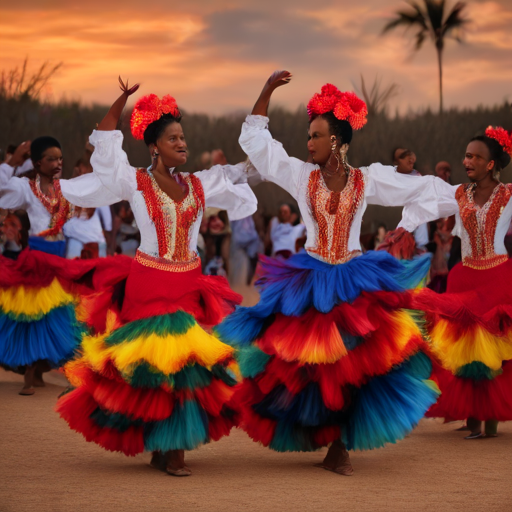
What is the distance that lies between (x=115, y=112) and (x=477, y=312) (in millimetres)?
3080

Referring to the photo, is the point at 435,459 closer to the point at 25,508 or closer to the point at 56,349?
the point at 25,508

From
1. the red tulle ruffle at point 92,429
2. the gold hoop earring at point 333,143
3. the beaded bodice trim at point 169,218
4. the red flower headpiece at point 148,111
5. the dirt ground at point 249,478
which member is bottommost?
the dirt ground at point 249,478

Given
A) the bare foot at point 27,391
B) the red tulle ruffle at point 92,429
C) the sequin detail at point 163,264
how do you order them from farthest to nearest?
the bare foot at point 27,391
the sequin detail at point 163,264
the red tulle ruffle at point 92,429

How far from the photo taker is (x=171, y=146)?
248 inches

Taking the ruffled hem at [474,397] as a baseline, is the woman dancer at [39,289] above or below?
above

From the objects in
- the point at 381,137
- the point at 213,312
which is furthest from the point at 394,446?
the point at 381,137

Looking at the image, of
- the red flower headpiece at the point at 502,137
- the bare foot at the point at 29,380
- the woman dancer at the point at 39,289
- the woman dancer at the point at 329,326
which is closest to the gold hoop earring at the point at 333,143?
the woman dancer at the point at 329,326

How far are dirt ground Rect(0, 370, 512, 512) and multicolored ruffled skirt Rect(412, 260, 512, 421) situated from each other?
277mm

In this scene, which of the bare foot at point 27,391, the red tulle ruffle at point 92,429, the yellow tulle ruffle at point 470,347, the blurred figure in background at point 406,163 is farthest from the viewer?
the blurred figure in background at point 406,163

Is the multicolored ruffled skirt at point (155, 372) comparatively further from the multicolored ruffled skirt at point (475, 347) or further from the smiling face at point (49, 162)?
the smiling face at point (49, 162)

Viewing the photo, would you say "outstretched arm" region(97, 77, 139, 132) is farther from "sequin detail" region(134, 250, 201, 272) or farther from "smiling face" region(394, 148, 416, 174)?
"smiling face" region(394, 148, 416, 174)

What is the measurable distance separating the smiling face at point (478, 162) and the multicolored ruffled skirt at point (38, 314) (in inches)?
141

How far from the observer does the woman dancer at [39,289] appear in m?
8.90

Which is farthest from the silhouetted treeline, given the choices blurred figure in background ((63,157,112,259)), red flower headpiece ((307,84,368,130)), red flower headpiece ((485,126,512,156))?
red flower headpiece ((307,84,368,130))
